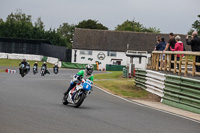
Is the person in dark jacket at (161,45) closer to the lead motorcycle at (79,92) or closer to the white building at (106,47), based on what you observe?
the lead motorcycle at (79,92)

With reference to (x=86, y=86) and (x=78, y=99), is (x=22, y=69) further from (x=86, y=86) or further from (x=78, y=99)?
(x=86, y=86)

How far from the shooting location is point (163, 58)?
21188 millimetres

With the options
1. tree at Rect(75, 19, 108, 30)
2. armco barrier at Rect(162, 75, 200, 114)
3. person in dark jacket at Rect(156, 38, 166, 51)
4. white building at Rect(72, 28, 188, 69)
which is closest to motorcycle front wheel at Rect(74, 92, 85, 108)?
armco barrier at Rect(162, 75, 200, 114)

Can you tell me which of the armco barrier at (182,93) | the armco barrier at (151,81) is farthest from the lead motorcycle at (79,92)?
the armco barrier at (151,81)

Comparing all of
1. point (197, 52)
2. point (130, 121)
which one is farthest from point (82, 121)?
point (197, 52)

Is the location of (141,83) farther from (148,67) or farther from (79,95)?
(79,95)

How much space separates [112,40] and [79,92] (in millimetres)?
71145

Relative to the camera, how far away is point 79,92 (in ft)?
43.7

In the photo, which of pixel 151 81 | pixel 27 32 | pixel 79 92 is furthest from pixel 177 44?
pixel 27 32

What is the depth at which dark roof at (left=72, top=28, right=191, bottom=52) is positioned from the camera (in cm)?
8250

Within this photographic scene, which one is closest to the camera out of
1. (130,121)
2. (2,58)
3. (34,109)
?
(130,121)

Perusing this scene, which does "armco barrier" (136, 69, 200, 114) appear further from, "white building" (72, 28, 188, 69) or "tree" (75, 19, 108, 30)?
"tree" (75, 19, 108, 30)

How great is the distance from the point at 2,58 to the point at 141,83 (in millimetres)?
53176

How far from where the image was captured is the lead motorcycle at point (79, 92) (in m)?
13.1
